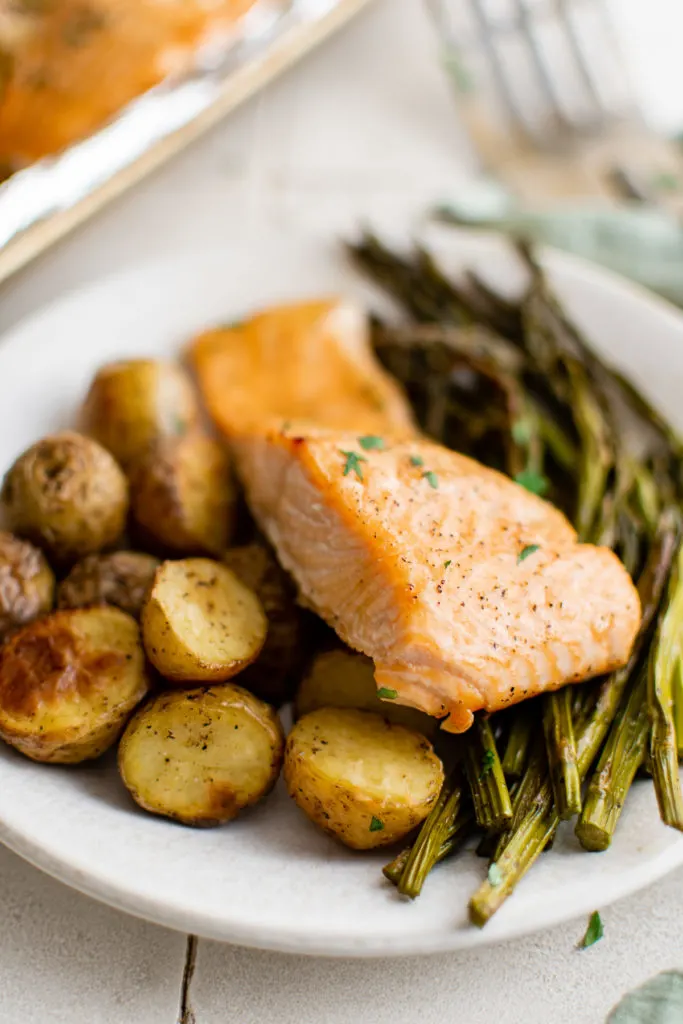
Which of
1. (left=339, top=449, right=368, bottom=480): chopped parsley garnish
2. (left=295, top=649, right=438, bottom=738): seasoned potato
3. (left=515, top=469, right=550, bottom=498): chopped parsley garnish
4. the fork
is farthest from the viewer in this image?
the fork

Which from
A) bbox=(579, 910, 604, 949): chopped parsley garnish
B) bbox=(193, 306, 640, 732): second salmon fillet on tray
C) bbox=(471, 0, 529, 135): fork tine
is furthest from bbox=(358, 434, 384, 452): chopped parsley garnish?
bbox=(471, 0, 529, 135): fork tine

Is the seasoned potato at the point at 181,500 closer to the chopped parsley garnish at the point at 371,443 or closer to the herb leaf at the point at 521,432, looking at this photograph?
the chopped parsley garnish at the point at 371,443

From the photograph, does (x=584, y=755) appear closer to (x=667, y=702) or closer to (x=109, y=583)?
(x=667, y=702)

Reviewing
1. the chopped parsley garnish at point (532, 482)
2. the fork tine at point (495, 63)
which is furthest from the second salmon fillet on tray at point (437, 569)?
the fork tine at point (495, 63)

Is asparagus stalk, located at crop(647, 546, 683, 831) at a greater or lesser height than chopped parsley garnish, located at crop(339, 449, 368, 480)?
lesser

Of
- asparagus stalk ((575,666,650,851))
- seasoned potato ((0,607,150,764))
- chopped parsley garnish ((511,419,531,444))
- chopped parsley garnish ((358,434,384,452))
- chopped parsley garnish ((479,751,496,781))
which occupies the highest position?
seasoned potato ((0,607,150,764))

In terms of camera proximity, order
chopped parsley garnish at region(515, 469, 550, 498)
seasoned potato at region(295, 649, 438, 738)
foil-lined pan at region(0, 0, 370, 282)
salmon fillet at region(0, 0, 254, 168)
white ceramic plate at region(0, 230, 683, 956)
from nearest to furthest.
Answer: white ceramic plate at region(0, 230, 683, 956)
seasoned potato at region(295, 649, 438, 738)
chopped parsley garnish at region(515, 469, 550, 498)
foil-lined pan at region(0, 0, 370, 282)
salmon fillet at region(0, 0, 254, 168)

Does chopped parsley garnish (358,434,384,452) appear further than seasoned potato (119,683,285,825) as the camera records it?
Yes

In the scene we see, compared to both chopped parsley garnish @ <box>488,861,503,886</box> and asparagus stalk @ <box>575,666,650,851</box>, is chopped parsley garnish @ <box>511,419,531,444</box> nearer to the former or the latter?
asparagus stalk @ <box>575,666,650,851</box>
